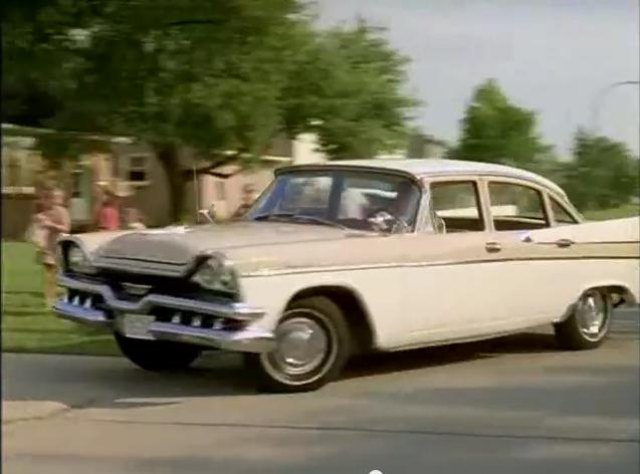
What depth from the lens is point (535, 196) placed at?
3.62 meters

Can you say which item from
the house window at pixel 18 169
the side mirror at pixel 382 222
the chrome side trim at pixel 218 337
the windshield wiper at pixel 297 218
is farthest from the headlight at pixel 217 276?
the house window at pixel 18 169

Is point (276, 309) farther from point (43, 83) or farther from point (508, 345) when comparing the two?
point (43, 83)

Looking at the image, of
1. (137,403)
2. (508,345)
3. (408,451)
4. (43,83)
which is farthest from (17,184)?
(508,345)

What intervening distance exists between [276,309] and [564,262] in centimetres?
130

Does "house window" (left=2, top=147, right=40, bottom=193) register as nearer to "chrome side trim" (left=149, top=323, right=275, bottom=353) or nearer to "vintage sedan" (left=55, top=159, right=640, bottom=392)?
"vintage sedan" (left=55, top=159, right=640, bottom=392)

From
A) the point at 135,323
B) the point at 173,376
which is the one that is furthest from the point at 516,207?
the point at 173,376

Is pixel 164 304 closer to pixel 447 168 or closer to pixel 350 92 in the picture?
pixel 447 168

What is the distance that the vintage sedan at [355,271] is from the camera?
361cm

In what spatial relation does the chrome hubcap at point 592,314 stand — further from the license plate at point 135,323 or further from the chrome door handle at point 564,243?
the license plate at point 135,323

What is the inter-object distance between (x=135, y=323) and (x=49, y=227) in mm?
1295

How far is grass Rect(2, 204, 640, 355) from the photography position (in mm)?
1645

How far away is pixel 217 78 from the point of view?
3018 mm

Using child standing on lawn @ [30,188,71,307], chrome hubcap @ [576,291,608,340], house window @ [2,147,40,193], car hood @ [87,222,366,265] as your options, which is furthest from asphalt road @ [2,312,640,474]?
house window @ [2,147,40,193]

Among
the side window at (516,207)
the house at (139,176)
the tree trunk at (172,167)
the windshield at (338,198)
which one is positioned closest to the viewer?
the house at (139,176)
